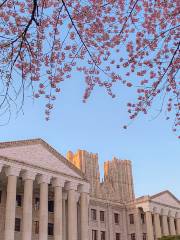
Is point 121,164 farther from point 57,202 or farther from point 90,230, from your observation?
point 57,202

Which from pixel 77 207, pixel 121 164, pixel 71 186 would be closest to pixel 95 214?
pixel 77 207

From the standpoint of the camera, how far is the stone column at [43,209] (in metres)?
40.2

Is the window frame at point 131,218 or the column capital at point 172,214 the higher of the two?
the column capital at point 172,214

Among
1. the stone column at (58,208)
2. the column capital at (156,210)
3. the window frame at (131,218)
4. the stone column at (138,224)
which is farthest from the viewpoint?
the window frame at (131,218)

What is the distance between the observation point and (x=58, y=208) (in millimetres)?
43094

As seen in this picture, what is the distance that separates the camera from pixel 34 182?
146 ft

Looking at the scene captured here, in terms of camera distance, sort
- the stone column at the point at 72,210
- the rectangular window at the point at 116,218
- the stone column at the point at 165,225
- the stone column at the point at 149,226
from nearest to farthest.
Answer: the stone column at the point at 72,210 → the stone column at the point at 149,226 → the stone column at the point at 165,225 → the rectangular window at the point at 116,218

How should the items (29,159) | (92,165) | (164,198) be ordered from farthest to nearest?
(92,165) < (164,198) < (29,159)

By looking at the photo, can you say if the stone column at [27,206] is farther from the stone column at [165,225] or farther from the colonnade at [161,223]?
the stone column at [165,225]

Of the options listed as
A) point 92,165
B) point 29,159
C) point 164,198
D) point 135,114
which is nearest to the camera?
point 135,114

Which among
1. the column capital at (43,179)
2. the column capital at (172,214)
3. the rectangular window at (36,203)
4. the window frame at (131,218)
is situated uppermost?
the column capital at (43,179)

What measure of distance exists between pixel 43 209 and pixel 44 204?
0.59 metres

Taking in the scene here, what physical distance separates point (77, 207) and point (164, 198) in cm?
1841

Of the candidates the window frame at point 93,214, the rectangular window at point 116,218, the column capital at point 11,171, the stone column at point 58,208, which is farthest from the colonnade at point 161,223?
the column capital at point 11,171
